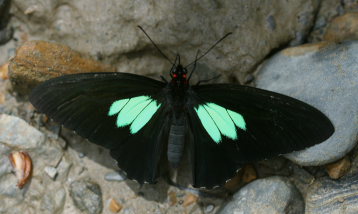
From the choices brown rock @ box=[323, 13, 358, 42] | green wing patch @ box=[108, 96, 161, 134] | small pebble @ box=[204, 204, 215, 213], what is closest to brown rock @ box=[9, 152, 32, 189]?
green wing patch @ box=[108, 96, 161, 134]

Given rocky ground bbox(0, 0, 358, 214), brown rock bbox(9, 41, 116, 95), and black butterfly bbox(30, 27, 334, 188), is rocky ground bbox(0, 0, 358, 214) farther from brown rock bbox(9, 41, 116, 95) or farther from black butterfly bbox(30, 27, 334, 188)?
black butterfly bbox(30, 27, 334, 188)

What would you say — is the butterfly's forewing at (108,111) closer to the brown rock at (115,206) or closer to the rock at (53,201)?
the brown rock at (115,206)

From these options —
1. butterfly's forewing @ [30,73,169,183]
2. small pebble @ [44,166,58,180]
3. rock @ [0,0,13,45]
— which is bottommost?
small pebble @ [44,166,58,180]

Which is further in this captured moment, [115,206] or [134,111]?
[115,206]

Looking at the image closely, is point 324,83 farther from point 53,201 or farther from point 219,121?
point 53,201

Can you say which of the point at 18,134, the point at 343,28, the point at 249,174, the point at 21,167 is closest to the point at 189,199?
the point at 249,174
